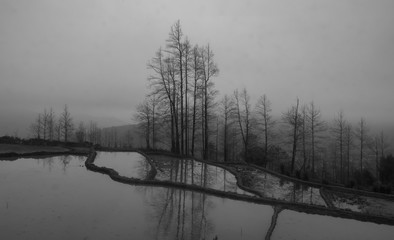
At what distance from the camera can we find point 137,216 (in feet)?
30.0

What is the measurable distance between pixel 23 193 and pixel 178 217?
6457mm

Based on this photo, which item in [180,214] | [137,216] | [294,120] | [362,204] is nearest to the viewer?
[137,216]

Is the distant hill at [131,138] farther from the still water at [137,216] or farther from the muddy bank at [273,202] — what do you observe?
the still water at [137,216]

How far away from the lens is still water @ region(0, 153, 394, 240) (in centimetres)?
772

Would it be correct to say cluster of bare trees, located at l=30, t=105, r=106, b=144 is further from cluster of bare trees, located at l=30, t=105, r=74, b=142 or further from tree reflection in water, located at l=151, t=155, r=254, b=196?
tree reflection in water, located at l=151, t=155, r=254, b=196

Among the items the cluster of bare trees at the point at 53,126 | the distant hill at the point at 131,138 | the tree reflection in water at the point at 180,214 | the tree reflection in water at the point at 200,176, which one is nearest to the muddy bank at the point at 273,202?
the tree reflection in water at the point at 180,214

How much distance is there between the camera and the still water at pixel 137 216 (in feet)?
25.3

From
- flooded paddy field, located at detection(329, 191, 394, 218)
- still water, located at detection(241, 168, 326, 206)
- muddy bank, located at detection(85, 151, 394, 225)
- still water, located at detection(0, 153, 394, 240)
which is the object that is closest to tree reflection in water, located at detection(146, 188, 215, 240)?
still water, located at detection(0, 153, 394, 240)

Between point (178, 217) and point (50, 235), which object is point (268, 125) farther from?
point (50, 235)

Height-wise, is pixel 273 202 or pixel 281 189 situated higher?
pixel 273 202

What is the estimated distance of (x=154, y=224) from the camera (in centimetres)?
848

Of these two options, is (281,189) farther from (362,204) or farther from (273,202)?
(273,202)

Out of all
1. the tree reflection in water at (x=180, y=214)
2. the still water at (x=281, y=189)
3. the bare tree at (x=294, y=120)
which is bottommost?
the still water at (x=281, y=189)

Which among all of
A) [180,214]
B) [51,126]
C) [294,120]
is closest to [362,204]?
[180,214]
